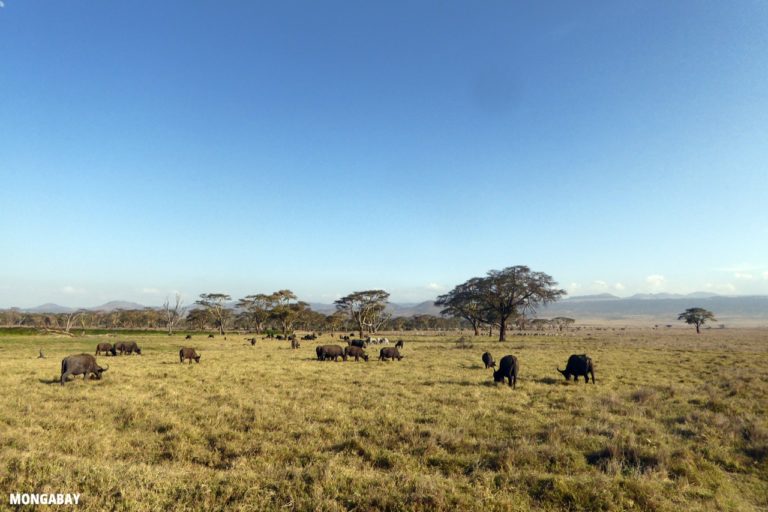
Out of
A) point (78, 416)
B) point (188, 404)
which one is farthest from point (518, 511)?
point (78, 416)

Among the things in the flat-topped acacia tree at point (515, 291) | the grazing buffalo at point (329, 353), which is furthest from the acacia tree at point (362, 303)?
the grazing buffalo at point (329, 353)

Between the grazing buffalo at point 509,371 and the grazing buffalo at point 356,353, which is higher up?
the grazing buffalo at point 509,371

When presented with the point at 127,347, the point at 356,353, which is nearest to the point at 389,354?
the point at 356,353

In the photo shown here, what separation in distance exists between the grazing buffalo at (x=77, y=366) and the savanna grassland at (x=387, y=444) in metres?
0.69

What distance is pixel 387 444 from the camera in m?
8.95

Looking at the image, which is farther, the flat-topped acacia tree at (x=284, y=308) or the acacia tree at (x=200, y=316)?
the acacia tree at (x=200, y=316)

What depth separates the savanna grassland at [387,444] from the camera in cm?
605

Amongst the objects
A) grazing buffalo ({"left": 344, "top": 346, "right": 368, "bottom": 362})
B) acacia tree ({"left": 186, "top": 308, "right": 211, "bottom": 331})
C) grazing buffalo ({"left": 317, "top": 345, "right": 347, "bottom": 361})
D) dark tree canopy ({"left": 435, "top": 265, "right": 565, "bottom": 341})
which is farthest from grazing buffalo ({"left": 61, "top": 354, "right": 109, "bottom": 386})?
acacia tree ({"left": 186, "top": 308, "right": 211, "bottom": 331})

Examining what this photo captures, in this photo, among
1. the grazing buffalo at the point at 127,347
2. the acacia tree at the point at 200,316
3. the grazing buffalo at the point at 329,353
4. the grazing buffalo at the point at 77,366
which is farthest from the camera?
the acacia tree at the point at 200,316

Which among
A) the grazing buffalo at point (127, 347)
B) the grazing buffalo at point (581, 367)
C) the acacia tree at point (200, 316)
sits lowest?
the acacia tree at point (200, 316)

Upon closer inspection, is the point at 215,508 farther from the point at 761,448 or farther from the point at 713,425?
the point at 713,425

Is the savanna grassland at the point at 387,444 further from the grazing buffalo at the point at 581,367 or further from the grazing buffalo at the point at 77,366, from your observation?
the grazing buffalo at the point at 581,367

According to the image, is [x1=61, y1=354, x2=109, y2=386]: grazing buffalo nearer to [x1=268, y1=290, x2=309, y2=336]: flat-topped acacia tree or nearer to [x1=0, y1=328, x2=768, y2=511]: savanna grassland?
[x1=0, y1=328, x2=768, y2=511]: savanna grassland

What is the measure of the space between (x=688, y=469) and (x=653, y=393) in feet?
26.3
